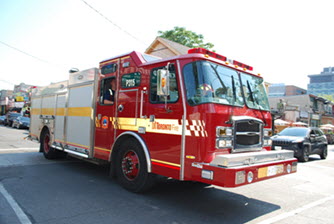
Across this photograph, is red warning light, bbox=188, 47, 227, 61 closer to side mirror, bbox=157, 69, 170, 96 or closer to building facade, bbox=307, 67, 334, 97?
side mirror, bbox=157, 69, 170, 96

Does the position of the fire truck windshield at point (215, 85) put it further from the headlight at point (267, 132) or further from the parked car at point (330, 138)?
the parked car at point (330, 138)

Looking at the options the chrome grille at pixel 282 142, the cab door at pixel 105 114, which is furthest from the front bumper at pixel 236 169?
the chrome grille at pixel 282 142

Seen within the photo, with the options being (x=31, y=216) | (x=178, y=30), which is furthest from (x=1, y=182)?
(x=178, y=30)

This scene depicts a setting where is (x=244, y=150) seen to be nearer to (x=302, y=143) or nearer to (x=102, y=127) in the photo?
(x=102, y=127)

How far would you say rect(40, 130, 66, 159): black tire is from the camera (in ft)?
27.9

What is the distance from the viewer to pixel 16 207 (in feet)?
13.8

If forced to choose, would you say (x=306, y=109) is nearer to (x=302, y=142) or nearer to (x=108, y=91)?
(x=302, y=142)

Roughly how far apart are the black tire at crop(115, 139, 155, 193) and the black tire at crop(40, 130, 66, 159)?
3.87 metres

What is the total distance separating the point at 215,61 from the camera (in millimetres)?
4625

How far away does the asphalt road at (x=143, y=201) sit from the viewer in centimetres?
403

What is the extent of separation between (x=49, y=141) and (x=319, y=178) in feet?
28.0

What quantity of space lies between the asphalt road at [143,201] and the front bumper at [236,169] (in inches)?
27.8

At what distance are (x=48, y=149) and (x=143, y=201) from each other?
5208 millimetres

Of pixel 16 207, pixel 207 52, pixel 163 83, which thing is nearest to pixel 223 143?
pixel 163 83
